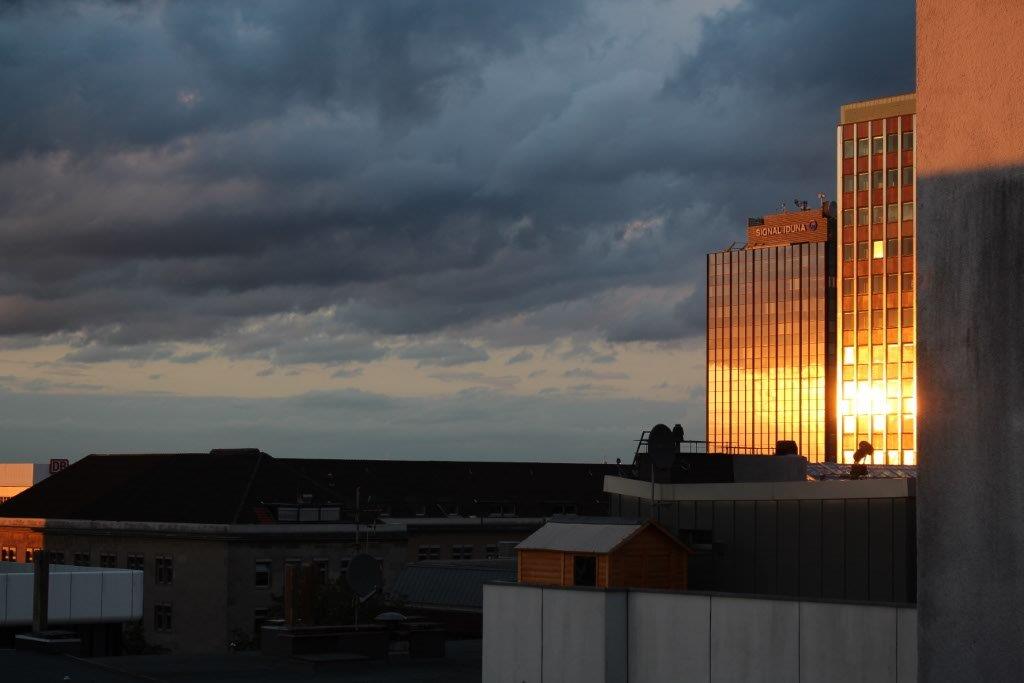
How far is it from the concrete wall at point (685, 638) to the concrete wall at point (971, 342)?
7815 mm

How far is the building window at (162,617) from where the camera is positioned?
10306cm

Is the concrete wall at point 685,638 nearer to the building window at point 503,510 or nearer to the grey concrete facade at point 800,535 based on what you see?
the grey concrete facade at point 800,535

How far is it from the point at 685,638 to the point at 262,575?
76.1m

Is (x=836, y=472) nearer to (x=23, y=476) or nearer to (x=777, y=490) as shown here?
(x=777, y=490)

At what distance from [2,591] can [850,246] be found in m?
147

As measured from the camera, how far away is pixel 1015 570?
58.2 feet

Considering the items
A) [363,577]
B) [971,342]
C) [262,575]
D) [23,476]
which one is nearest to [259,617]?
[262,575]

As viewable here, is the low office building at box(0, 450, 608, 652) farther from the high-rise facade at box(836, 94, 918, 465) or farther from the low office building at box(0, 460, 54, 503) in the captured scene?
the high-rise facade at box(836, 94, 918, 465)

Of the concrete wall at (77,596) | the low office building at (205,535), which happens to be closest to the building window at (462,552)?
the low office building at (205,535)

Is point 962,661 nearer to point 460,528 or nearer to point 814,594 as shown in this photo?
point 814,594

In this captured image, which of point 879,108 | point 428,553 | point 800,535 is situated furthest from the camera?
point 879,108

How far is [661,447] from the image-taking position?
1656 inches

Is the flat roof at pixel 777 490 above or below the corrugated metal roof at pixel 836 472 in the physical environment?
below

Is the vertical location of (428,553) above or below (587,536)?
below
